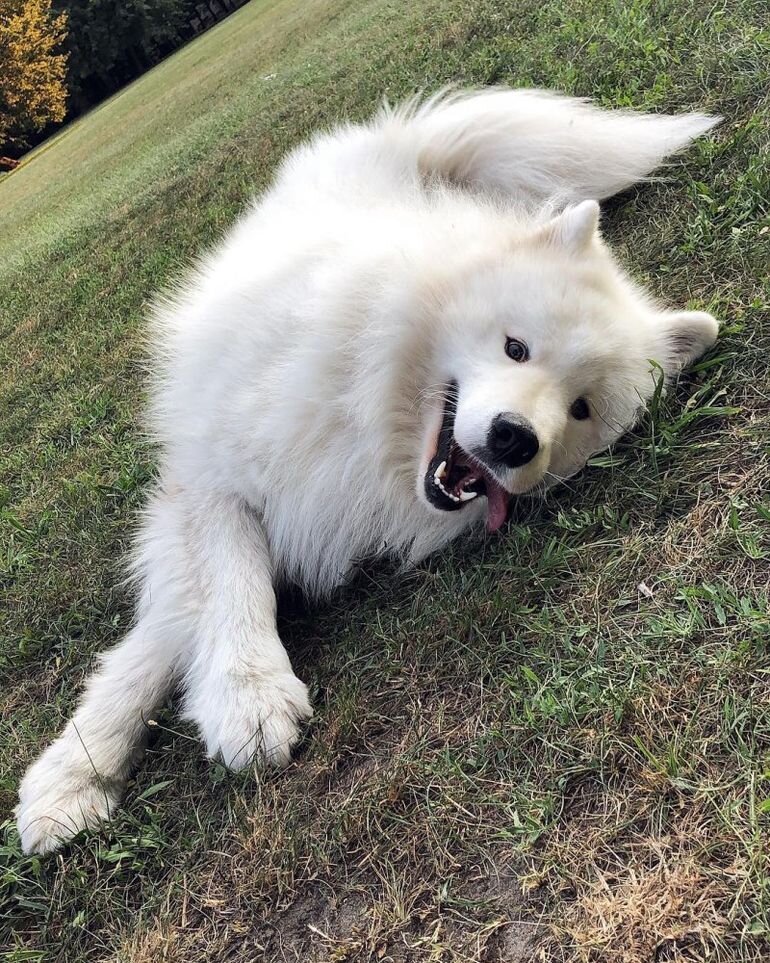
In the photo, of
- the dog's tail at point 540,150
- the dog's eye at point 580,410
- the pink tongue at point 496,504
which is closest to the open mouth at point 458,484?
the pink tongue at point 496,504

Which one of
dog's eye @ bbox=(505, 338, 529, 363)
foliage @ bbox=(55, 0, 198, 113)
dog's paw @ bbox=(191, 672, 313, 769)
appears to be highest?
foliage @ bbox=(55, 0, 198, 113)

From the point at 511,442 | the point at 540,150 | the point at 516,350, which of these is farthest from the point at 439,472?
the point at 540,150

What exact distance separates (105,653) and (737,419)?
2.19 m

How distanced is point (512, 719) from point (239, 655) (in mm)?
859

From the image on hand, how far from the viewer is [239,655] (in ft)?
7.41

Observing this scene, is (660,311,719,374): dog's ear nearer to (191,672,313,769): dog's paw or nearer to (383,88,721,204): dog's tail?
(383,88,721,204): dog's tail

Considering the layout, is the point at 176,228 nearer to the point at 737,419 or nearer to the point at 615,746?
the point at 737,419

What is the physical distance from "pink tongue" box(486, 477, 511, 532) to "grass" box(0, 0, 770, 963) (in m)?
0.06

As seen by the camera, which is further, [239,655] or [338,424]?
[338,424]

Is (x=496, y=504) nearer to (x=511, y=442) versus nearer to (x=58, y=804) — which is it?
(x=511, y=442)

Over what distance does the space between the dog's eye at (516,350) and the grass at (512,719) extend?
0.43 meters

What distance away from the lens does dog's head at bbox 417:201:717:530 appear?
2.35m

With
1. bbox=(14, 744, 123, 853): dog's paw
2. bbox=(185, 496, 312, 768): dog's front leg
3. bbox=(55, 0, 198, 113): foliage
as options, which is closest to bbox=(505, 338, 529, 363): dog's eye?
bbox=(185, 496, 312, 768): dog's front leg

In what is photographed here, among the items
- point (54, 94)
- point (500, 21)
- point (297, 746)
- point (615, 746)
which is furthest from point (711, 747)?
point (54, 94)
